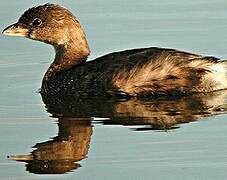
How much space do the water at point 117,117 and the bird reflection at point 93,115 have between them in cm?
1

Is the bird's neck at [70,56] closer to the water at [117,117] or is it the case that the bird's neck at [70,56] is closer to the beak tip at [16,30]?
the water at [117,117]

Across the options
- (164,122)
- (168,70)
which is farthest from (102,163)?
(168,70)

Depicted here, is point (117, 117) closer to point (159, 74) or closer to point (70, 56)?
point (159, 74)

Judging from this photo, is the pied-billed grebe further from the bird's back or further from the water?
the water

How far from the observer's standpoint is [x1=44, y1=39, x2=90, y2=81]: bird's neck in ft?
47.5

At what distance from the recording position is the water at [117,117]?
33.0 ft

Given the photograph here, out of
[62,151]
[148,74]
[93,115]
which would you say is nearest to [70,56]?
[148,74]

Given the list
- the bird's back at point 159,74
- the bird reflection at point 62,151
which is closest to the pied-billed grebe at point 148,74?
the bird's back at point 159,74

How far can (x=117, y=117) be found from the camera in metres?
12.2

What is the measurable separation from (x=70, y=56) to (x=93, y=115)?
7.57ft

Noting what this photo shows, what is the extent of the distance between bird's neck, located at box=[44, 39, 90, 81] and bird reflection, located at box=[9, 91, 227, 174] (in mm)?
803

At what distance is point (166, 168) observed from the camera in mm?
9859

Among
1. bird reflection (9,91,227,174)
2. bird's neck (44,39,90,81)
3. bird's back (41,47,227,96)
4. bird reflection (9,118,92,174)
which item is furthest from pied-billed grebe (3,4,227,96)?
bird reflection (9,118,92,174)

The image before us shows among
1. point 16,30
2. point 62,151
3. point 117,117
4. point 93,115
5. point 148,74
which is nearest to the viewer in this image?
point 62,151
